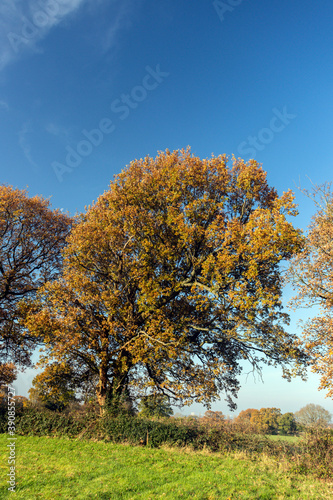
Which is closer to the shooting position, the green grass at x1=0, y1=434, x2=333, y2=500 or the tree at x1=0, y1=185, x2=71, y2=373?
the green grass at x1=0, y1=434, x2=333, y2=500

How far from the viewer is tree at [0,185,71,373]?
72.6ft

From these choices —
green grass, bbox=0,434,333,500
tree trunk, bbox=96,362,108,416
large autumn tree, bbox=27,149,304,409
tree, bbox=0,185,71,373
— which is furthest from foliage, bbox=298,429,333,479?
tree, bbox=0,185,71,373

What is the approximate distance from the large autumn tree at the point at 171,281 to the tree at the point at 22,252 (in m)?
5.77

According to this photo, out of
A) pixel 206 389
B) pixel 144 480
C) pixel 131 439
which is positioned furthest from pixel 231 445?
pixel 144 480

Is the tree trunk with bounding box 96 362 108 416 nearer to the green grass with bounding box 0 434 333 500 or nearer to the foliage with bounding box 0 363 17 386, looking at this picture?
the green grass with bounding box 0 434 333 500

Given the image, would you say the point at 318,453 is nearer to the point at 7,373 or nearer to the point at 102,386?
the point at 102,386

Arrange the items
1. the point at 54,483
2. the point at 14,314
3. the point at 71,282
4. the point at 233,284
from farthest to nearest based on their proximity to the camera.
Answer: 1. the point at 14,314
2. the point at 71,282
3. the point at 233,284
4. the point at 54,483

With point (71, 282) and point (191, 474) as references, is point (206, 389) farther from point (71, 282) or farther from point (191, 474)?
point (71, 282)

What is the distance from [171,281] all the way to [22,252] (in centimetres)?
1322

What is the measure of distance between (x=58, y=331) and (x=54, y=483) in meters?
7.55

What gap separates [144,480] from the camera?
9469 millimetres

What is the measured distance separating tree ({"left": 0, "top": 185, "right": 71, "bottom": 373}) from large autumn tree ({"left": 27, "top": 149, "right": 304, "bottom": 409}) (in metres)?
5.77

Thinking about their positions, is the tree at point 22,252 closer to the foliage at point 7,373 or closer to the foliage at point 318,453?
the foliage at point 7,373

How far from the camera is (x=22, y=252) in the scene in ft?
77.4
